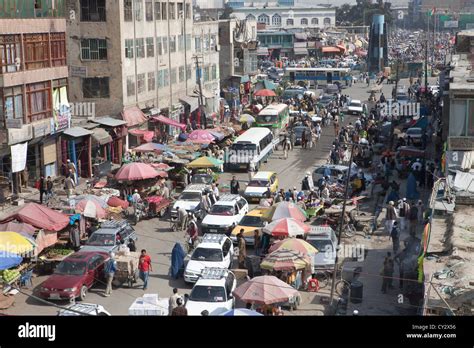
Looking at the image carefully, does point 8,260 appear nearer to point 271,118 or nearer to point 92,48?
point 92,48

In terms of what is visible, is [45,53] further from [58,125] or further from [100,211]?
[100,211]

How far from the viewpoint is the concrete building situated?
190 m

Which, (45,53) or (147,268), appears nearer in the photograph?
(147,268)

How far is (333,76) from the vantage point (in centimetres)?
9094

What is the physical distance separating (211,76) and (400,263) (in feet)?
143

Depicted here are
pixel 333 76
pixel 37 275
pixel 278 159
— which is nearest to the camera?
pixel 37 275

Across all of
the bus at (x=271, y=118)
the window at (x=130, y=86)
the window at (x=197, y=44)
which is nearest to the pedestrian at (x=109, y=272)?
the window at (x=130, y=86)

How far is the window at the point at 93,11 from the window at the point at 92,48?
3.77 ft

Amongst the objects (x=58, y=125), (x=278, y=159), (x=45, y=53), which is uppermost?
(x=45, y=53)

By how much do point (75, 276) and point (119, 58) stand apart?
23.8 m

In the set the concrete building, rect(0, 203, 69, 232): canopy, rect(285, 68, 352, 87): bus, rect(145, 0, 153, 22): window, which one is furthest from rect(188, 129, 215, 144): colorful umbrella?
the concrete building

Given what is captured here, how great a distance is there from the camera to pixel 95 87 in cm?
4325

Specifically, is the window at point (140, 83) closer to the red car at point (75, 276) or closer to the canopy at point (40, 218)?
the canopy at point (40, 218)
